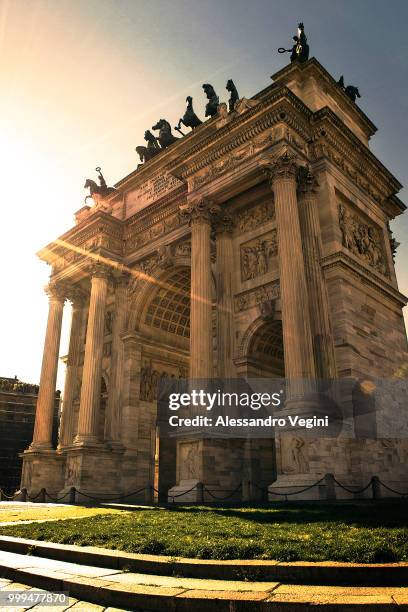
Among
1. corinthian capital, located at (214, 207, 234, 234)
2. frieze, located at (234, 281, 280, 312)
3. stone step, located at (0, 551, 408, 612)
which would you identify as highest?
corinthian capital, located at (214, 207, 234, 234)

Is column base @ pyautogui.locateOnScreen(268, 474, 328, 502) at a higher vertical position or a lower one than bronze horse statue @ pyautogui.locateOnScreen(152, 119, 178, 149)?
lower

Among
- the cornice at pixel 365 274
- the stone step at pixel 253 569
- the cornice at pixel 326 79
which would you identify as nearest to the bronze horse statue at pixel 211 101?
the cornice at pixel 326 79

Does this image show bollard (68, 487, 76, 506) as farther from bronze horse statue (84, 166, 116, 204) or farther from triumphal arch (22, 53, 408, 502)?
bronze horse statue (84, 166, 116, 204)

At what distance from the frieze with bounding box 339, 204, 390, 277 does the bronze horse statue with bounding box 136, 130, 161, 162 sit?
1418 cm

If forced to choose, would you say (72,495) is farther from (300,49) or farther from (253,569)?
(300,49)

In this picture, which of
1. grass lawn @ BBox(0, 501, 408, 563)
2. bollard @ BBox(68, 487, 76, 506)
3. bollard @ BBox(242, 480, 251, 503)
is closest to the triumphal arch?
bollard @ BBox(242, 480, 251, 503)

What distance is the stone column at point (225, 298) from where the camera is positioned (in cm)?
2058

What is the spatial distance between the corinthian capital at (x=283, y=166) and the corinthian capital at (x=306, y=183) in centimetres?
63

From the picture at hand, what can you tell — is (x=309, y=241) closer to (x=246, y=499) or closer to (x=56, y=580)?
(x=246, y=499)

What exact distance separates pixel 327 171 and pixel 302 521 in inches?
626

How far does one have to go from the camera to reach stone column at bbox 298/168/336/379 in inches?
688

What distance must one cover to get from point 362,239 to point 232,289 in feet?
21.4

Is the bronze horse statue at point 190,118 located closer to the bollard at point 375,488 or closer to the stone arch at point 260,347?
the stone arch at point 260,347

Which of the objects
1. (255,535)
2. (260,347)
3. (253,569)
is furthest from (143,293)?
(253,569)
